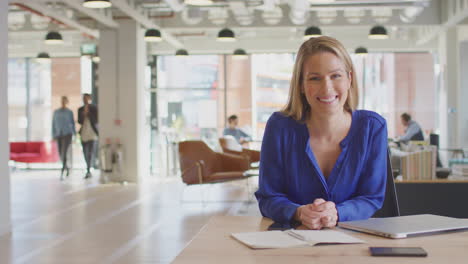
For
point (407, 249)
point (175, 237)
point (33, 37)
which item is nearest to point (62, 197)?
point (175, 237)

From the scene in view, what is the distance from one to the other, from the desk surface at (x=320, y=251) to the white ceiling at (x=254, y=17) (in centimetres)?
864

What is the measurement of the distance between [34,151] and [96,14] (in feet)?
21.6

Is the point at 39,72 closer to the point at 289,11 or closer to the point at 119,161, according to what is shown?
the point at 119,161

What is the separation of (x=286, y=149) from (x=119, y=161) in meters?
10.6

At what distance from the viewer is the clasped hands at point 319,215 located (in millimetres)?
1855

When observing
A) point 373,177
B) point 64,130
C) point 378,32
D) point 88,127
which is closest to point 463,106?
point 378,32

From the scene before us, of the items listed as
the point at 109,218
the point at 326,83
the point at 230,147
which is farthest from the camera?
the point at 230,147

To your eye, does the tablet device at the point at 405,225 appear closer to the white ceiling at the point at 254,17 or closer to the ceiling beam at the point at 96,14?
the white ceiling at the point at 254,17

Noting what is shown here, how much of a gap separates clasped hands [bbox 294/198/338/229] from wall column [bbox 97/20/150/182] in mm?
10917

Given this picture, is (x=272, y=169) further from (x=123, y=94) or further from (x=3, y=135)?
(x=123, y=94)

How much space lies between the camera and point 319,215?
1854 millimetres

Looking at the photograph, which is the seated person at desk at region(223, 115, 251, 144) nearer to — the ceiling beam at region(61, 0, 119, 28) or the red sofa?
the ceiling beam at region(61, 0, 119, 28)

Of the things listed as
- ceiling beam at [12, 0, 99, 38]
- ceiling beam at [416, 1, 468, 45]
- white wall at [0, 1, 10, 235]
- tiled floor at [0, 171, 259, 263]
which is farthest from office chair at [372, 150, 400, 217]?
ceiling beam at [416, 1, 468, 45]

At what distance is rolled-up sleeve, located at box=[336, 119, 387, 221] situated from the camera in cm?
207
